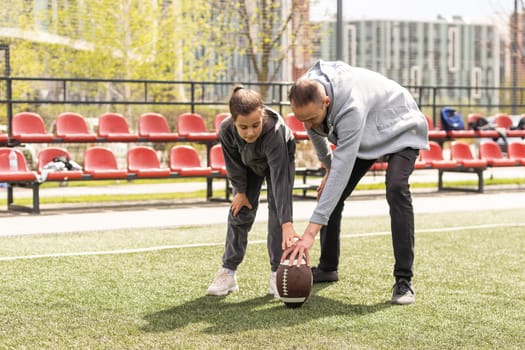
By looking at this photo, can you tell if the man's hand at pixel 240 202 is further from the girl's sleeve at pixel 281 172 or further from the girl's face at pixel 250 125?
the girl's face at pixel 250 125

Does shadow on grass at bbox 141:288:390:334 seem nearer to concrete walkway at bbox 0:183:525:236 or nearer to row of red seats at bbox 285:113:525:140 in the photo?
concrete walkway at bbox 0:183:525:236

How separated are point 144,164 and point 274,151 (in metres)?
8.30

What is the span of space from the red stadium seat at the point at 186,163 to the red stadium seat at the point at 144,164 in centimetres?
22

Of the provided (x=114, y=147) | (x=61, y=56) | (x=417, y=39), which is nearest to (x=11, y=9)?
(x=61, y=56)

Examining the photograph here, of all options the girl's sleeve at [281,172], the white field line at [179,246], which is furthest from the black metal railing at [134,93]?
the girl's sleeve at [281,172]

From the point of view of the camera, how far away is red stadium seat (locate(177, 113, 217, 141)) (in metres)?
13.7

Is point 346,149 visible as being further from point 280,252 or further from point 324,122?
point 280,252

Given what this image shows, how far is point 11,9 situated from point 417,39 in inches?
6490

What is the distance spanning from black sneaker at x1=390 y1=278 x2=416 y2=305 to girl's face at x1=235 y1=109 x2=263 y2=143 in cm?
127

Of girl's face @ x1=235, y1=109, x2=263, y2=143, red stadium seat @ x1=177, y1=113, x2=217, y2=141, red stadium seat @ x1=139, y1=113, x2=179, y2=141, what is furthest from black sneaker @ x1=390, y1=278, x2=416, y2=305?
red stadium seat @ x1=177, y1=113, x2=217, y2=141

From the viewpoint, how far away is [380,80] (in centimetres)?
531

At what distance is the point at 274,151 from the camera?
16.8 ft

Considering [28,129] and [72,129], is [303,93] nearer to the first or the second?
[28,129]

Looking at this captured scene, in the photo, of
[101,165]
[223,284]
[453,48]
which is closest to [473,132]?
[101,165]
